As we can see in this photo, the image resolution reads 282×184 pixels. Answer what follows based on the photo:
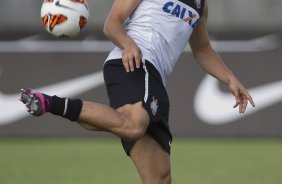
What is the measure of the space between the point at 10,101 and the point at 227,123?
2963mm

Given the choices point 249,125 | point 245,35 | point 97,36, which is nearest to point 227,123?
point 249,125

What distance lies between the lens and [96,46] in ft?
41.8

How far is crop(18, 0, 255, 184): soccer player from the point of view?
602 cm

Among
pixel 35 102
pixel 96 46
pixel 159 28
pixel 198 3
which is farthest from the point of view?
pixel 96 46

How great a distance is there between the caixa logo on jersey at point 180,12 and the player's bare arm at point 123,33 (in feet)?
0.73

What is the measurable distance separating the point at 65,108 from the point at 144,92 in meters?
0.65

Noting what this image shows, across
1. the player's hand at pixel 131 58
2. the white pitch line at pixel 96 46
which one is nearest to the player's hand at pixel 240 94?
the player's hand at pixel 131 58

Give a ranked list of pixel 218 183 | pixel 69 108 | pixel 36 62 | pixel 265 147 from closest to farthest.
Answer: pixel 69 108, pixel 218 183, pixel 265 147, pixel 36 62

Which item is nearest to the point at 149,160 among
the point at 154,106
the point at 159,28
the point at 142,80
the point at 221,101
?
the point at 154,106

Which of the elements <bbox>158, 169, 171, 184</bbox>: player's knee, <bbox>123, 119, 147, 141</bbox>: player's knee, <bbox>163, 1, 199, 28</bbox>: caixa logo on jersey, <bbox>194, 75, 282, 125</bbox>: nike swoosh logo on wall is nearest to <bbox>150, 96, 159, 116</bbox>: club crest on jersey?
<bbox>123, 119, 147, 141</bbox>: player's knee

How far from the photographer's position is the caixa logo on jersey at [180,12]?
6.57 metres

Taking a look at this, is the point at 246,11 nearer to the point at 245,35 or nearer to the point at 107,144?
the point at 245,35

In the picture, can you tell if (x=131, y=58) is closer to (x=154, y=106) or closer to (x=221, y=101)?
(x=154, y=106)

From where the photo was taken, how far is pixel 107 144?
12281 mm
